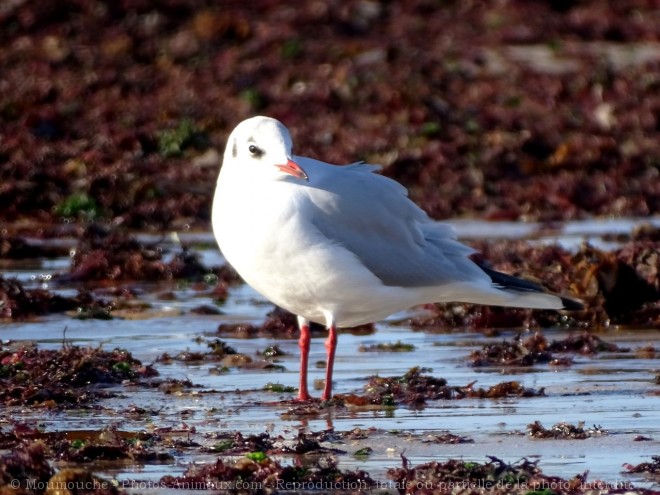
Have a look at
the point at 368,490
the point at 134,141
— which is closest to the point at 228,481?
the point at 368,490

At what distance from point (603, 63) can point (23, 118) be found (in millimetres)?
6877

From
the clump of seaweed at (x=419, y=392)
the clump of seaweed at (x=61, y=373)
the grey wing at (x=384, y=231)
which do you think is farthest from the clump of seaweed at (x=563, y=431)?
the clump of seaweed at (x=61, y=373)

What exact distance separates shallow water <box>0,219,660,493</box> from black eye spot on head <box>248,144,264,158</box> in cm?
95

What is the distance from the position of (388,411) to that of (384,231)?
1.01m

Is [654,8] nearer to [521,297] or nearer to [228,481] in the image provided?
[521,297]

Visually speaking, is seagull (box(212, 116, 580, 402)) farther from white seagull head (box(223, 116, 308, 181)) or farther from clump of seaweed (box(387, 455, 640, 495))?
clump of seaweed (box(387, 455, 640, 495))

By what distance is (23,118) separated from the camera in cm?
1488

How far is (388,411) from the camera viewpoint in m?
5.53

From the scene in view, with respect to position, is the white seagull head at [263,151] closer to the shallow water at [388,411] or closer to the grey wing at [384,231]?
the grey wing at [384,231]

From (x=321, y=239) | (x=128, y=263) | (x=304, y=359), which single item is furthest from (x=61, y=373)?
(x=128, y=263)

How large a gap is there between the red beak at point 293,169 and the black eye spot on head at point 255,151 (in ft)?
0.44

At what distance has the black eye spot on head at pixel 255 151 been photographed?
591 cm

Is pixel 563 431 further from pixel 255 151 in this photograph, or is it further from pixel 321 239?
pixel 255 151

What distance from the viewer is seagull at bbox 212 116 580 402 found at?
5808mm
